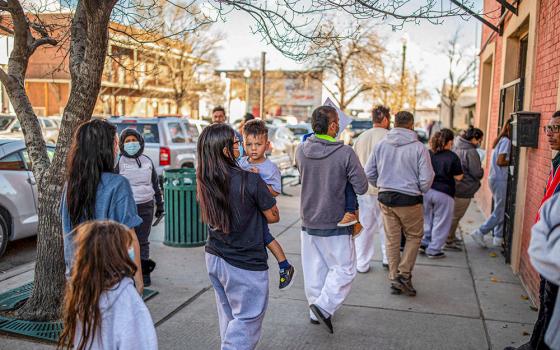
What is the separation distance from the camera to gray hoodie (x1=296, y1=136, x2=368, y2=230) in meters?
4.48

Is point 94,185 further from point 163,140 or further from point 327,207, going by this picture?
point 163,140

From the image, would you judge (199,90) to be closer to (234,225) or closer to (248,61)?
(248,61)

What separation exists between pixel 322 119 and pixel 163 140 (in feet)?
24.7

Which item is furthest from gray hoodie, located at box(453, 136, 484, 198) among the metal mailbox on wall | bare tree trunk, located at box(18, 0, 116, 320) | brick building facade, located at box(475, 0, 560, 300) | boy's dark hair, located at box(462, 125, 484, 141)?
bare tree trunk, located at box(18, 0, 116, 320)

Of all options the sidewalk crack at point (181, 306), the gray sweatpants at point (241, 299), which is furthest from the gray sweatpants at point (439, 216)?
the gray sweatpants at point (241, 299)

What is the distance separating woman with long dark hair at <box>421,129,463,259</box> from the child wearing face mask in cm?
377

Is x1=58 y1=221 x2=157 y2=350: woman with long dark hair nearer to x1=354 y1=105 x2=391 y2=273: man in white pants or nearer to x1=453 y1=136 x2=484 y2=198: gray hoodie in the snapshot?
x1=354 y1=105 x2=391 y2=273: man in white pants

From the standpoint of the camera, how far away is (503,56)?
8.64 meters

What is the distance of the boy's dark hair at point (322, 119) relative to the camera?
14.9 ft

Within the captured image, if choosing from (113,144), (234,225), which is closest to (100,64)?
(113,144)

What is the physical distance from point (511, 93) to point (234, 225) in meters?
6.89

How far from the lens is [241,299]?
330 centimetres

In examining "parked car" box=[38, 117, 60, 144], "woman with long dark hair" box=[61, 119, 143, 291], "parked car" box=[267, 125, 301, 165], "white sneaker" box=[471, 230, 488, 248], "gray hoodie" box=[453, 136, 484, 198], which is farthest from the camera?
"parked car" box=[38, 117, 60, 144]

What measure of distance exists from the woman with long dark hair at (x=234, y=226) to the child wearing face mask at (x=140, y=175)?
2.36m
